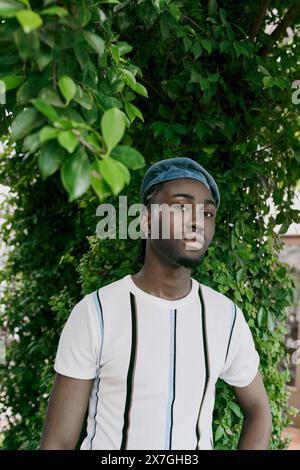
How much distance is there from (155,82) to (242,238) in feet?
2.85

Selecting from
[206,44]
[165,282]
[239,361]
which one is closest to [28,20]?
[165,282]

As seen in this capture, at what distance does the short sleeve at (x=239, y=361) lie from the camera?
151 cm

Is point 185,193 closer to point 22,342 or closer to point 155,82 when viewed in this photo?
point 155,82

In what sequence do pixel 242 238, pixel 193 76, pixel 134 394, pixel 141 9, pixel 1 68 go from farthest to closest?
pixel 242 238 → pixel 193 76 → pixel 141 9 → pixel 134 394 → pixel 1 68

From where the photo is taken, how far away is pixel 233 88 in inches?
93.5

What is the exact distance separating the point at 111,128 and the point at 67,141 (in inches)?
3.2

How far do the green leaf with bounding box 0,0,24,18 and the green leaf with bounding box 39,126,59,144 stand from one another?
0.19 metres

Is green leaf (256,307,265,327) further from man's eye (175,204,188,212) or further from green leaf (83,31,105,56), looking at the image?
green leaf (83,31,105,56)

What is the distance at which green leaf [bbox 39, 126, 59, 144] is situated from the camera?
789 mm

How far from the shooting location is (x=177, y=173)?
1448mm

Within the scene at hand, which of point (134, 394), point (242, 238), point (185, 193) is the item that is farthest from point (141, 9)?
→ point (134, 394)

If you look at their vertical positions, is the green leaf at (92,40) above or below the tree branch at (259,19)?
below

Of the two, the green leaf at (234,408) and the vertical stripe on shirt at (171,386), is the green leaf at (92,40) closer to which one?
the vertical stripe on shirt at (171,386)

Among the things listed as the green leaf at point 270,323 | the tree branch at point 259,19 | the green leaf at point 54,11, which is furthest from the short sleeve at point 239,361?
the tree branch at point 259,19
